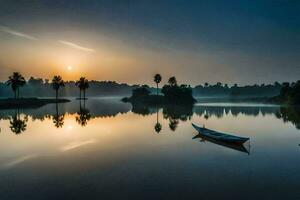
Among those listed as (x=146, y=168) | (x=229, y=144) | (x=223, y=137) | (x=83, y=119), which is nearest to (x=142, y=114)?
(x=83, y=119)

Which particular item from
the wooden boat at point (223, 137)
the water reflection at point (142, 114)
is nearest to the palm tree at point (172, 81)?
the water reflection at point (142, 114)

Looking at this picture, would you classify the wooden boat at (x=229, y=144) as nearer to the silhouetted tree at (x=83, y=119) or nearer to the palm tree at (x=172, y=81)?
the silhouetted tree at (x=83, y=119)

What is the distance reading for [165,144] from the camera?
42.6m

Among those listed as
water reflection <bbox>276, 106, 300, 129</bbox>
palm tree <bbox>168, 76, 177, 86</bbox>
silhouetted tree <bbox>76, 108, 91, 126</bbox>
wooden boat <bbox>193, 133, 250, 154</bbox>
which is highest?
palm tree <bbox>168, 76, 177, 86</bbox>

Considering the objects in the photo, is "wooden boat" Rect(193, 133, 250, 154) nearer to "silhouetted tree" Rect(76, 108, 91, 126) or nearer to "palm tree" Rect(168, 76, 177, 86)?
"silhouetted tree" Rect(76, 108, 91, 126)

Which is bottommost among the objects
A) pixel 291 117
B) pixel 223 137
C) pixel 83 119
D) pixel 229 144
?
pixel 229 144

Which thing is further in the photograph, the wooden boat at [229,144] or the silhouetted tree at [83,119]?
the silhouetted tree at [83,119]

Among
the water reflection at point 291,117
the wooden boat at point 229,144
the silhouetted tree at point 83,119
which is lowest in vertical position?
the wooden boat at point 229,144

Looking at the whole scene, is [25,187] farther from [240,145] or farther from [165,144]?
[240,145]

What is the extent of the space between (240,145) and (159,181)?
2204 cm

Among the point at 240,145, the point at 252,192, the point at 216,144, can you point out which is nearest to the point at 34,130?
the point at 216,144

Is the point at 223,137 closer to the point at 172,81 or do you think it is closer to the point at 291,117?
the point at 291,117

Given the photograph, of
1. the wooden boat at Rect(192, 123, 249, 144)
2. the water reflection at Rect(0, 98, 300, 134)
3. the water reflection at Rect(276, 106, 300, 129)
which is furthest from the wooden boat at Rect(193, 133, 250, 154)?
the water reflection at Rect(276, 106, 300, 129)

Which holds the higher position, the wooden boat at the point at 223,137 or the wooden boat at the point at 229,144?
the wooden boat at the point at 223,137
